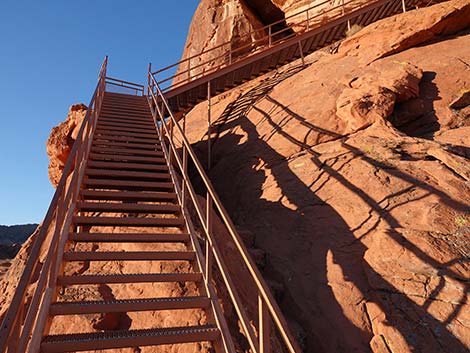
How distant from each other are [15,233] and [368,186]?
4993 centimetres

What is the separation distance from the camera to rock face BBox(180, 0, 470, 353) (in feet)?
16.8

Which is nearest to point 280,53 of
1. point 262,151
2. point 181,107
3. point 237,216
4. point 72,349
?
point 181,107

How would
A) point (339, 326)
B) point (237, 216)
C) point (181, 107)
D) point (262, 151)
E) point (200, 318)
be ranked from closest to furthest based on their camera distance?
point (200, 318), point (339, 326), point (237, 216), point (262, 151), point (181, 107)

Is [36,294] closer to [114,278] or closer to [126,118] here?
[114,278]

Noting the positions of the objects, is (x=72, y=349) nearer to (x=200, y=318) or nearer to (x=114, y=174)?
(x=200, y=318)

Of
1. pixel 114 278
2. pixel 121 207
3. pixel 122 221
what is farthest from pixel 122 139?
pixel 114 278

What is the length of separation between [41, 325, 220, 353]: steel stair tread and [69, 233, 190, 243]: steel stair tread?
1599 mm

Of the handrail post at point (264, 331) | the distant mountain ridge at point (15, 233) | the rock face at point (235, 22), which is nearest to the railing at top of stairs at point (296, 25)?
the rock face at point (235, 22)

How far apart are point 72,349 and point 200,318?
5.45 ft

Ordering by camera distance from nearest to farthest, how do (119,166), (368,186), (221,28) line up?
(368,186) → (119,166) → (221,28)

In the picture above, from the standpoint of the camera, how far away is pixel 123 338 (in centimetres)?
342

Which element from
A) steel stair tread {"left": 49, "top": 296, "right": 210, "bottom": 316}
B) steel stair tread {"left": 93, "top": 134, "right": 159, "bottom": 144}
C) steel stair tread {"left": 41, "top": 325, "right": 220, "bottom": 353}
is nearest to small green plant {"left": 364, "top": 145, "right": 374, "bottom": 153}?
steel stair tread {"left": 93, "top": 134, "right": 159, "bottom": 144}

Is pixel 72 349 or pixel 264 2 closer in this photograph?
pixel 72 349

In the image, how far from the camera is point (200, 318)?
14.6 ft
